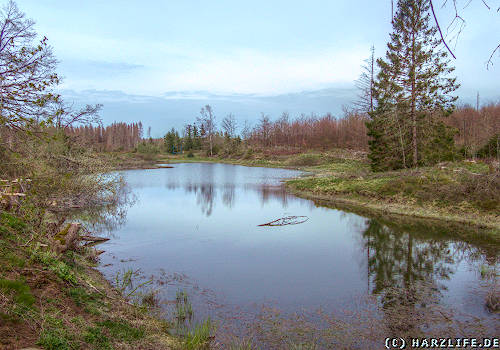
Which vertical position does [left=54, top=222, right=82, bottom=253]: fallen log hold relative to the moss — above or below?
below

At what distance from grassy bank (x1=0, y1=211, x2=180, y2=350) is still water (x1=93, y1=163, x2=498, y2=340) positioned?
145cm

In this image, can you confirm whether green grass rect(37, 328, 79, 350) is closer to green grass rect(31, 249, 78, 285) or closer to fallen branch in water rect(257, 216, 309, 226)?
green grass rect(31, 249, 78, 285)

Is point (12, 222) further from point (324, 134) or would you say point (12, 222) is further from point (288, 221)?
point (324, 134)

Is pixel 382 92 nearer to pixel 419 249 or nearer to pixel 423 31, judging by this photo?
pixel 423 31

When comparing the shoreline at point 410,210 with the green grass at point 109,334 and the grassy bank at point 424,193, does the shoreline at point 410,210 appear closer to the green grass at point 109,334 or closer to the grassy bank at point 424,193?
the grassy bank at point 424,193

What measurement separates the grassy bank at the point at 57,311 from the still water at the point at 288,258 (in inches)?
56.9

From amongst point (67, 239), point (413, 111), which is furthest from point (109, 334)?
point (413, 111)

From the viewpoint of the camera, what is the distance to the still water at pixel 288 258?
7.50m

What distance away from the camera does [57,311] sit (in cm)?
483

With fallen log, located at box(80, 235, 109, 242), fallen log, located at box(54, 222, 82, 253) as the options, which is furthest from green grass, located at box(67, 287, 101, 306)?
fallen log, located at box(80, 235, 109, 242)

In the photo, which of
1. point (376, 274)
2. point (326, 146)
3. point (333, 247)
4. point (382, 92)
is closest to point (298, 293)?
point (376, 274)

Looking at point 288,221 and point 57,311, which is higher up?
point 57,311

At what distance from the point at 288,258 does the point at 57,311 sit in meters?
6.73

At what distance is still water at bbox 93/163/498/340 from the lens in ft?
24.6
